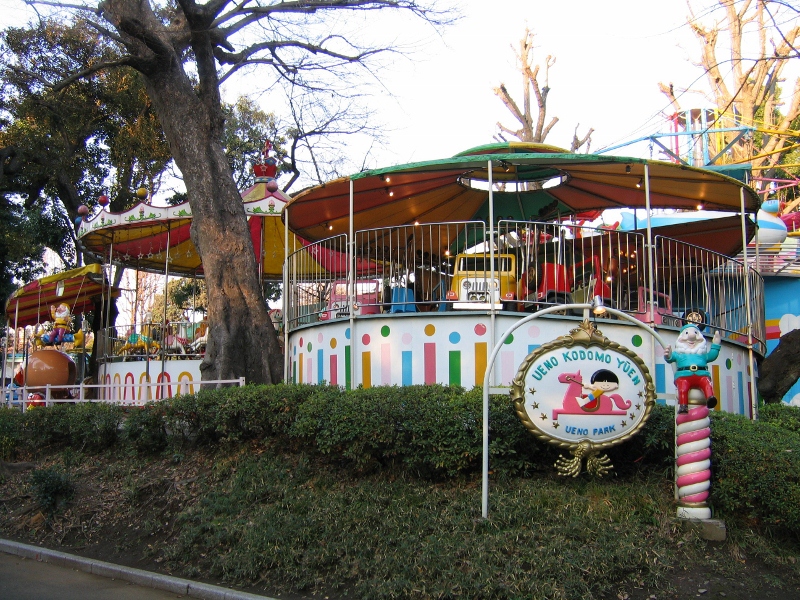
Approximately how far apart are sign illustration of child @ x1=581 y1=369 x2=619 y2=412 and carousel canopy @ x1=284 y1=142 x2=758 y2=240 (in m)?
3.17

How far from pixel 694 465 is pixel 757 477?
1.85 ft

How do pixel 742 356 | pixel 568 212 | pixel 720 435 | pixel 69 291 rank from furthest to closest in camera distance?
pixel 69 291 < pixel 568 212 < pixel 742 356 < pixel 720 435

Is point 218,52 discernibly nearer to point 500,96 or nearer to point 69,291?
point 69,291

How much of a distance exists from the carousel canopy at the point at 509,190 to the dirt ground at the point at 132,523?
4.72 metres

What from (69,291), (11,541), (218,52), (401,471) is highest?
(218,52)

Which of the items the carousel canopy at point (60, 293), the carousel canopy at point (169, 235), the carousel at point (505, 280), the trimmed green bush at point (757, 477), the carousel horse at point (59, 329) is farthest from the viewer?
the carousel horse at point (59, 329)

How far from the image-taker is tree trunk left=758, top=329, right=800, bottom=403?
1169 centimetres

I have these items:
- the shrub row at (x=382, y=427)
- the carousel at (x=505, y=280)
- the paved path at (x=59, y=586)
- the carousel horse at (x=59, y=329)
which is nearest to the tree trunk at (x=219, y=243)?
Result: the carousel at (x=505, y=280)

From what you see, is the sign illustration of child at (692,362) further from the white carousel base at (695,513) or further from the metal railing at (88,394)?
the metal railing at (88,394)

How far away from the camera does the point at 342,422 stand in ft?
28.6

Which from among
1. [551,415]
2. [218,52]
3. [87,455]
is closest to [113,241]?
[218,52]

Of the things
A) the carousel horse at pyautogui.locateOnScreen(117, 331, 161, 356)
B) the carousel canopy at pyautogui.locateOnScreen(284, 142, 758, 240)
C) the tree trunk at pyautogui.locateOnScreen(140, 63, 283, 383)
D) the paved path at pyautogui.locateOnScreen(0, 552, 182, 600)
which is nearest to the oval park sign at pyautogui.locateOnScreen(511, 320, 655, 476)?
the carousel canopy at pyautogui.locateOnScreen(284, 142, 758, 240)

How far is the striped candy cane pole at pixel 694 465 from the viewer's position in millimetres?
7133

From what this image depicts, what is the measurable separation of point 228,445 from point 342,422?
2409 mm
